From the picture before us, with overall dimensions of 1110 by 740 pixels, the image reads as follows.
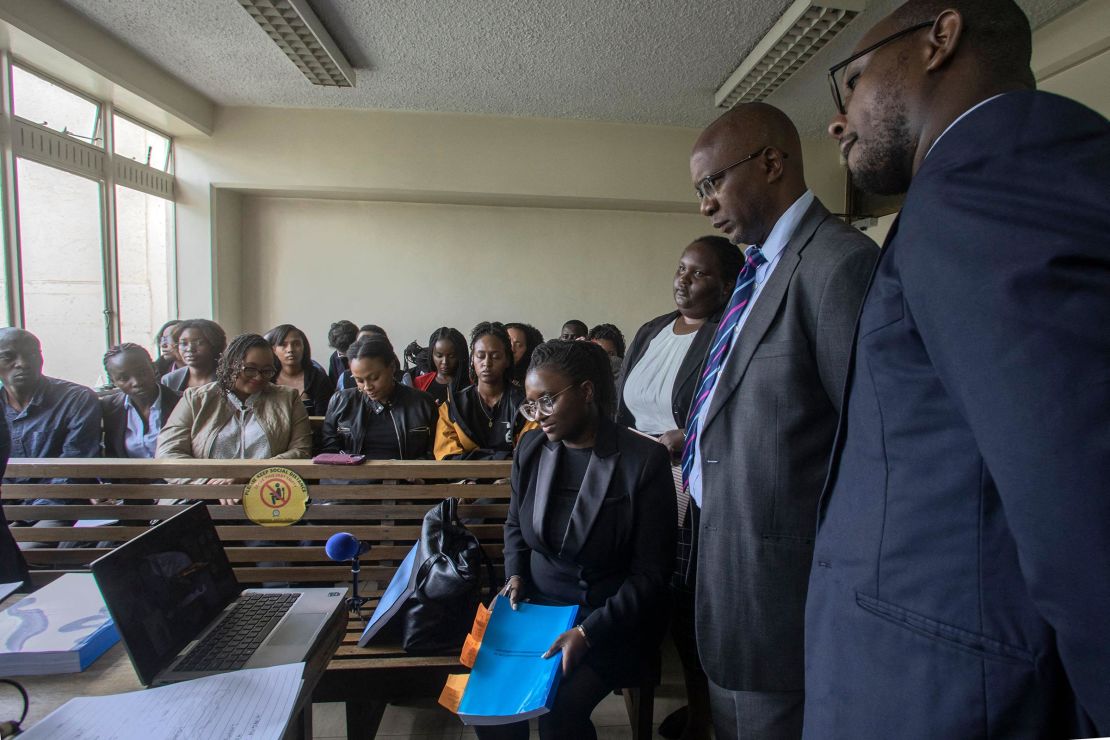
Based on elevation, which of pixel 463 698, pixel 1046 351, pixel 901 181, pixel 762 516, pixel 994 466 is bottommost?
pixel 463 698

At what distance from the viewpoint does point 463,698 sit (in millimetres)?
1384

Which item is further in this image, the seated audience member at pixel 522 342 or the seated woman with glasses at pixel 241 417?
the seated audience member at pixel 522 342

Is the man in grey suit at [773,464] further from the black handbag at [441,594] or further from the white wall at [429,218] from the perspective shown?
the white wall at [429,218]

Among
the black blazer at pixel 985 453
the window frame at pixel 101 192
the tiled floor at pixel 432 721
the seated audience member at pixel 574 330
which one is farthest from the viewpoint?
the seated audience member at pixel 574 330

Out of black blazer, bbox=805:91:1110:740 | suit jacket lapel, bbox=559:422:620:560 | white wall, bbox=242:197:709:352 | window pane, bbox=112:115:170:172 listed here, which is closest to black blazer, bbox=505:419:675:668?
suit jacket lapel, bbox=559:422:620:560

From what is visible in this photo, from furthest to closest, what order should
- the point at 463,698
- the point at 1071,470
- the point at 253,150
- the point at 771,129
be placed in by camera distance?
the point at 253,150, the point at 463,698, the point at 771,129, the point at 1071,470

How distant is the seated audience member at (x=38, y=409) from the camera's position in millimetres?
2777

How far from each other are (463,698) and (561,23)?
4.24 m

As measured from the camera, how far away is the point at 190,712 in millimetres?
930

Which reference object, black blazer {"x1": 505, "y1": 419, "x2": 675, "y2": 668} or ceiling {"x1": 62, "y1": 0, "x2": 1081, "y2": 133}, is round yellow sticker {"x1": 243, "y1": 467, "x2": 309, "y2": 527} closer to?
black blazer {"x1": 505, "y1": 419, "x2": 675, "y2": 668}

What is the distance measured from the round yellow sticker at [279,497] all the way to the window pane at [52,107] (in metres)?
4.02

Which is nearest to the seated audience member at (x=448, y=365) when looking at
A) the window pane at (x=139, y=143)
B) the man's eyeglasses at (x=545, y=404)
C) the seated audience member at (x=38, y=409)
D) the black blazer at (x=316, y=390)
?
the black blazer at (x=316, y=390)

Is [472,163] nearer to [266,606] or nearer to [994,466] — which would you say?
[266,606]

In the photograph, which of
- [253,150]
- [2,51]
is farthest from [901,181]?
[253,150]
